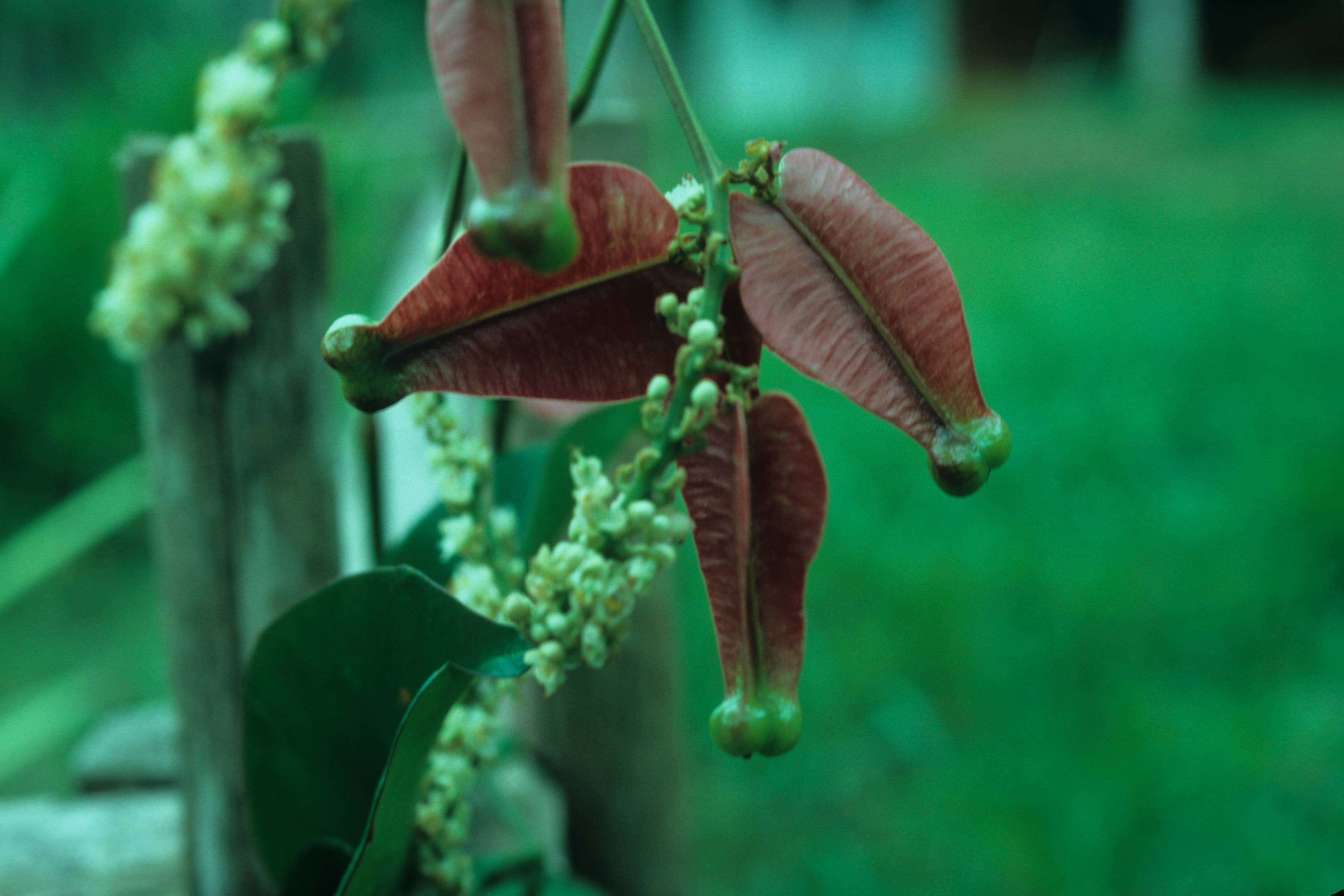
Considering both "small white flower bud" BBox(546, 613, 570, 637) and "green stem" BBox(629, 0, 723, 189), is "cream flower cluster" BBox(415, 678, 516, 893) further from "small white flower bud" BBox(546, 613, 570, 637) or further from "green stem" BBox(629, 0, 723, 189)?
"green stem" BBox(629, 0, 723, 189)

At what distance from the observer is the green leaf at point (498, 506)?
Result: 0.56 metres

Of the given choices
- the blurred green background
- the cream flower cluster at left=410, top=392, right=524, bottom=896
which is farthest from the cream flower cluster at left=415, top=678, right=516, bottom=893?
the blurred green background

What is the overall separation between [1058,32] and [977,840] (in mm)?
6141

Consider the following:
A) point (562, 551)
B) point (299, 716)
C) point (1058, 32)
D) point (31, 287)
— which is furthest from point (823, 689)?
point (1058, 32)

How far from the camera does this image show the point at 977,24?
263 inches

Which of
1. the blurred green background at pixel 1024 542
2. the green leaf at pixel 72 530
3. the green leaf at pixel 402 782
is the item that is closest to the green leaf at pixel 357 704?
the green leaf at pixel 402 782

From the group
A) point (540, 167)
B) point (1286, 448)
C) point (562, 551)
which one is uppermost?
point (540, 167)

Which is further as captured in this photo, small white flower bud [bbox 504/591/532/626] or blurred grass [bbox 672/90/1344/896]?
blurred grass [bbox 672/90/1344/896]

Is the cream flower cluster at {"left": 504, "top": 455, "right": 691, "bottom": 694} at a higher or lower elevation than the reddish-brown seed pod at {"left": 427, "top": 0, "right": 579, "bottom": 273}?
lower

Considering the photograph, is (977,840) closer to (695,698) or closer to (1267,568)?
(695,698)

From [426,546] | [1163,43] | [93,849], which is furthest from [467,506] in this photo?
[1163,43]

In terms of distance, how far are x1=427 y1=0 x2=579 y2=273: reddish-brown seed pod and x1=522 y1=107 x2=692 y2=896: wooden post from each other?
0.55 meters

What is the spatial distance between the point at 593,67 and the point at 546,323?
0.17 m

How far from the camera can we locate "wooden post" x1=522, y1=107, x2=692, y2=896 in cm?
82
